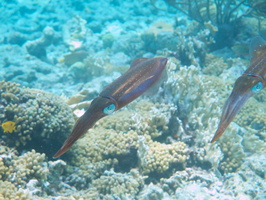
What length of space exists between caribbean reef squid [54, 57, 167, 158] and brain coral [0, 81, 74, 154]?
2.24 m

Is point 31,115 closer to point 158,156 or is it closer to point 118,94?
point 118,94

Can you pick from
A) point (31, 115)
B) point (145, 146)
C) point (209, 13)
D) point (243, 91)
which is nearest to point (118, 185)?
point (145, 146)

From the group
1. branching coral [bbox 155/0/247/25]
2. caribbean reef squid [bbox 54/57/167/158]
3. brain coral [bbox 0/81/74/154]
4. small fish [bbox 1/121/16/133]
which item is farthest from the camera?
branching coral [bbox 155/0/247/25]

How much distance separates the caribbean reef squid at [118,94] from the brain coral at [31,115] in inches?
88.1

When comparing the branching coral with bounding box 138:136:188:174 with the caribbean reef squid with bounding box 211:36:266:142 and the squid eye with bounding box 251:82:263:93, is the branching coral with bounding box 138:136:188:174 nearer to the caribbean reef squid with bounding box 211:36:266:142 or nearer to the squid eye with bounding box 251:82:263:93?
the caribbean reef squid with bounding box 211:36:266:142

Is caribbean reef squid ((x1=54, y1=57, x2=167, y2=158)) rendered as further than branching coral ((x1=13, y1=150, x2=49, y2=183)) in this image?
No

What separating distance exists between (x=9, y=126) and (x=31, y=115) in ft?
1.35

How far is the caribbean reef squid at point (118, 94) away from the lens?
6.28 ft

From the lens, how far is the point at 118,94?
2.19 m

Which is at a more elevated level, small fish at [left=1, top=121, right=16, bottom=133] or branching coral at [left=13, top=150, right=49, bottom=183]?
small fish at [left=1, top=121, right=16, bottom=133]

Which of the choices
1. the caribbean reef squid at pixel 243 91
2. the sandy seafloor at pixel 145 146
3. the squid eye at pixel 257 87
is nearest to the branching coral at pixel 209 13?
the sandy seafloor at pixel 145 146

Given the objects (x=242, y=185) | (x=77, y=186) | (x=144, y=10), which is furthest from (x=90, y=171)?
(x=144, y=10)

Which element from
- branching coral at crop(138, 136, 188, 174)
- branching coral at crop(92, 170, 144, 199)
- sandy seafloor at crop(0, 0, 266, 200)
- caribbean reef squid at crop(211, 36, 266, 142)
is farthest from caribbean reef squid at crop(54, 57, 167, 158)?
branching coral at crop(92, 170, 144, 199)

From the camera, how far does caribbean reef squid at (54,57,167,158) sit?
1.91 metres
